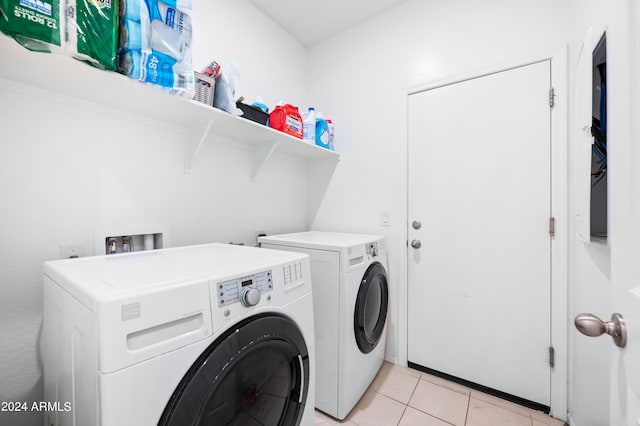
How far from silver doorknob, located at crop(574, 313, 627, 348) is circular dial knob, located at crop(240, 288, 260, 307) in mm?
752

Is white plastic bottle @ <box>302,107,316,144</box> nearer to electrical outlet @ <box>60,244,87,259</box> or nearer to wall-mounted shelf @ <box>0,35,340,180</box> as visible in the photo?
wall-mounted shelf @ <box>0,35,340,180</box>

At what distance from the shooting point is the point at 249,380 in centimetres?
85

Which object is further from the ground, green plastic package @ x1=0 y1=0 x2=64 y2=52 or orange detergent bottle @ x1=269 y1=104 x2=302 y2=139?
orange detergent bottle @ x1=269 y1=104 x2=302 y2=139

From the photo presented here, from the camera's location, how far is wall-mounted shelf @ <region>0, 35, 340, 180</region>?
91cm

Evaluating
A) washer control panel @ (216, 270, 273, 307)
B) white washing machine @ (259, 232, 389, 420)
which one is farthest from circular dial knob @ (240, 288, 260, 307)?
white washing machine @ (259, 232, 389, 420)

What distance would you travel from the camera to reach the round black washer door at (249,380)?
68 cm

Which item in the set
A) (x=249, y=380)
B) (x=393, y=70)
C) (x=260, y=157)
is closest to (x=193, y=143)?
(x=260, y=157)

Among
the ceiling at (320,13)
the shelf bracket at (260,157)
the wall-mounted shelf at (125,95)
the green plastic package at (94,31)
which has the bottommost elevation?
the shelf bracket at (260,157)

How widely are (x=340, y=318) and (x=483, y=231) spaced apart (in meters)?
1.08

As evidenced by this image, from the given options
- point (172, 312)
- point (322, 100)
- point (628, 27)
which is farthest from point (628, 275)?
point (322, 100)

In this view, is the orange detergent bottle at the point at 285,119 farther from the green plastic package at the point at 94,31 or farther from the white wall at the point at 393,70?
the green plastic package at the point at 94,31

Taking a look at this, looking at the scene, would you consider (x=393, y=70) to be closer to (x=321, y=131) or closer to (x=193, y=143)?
(x=321, y=131)

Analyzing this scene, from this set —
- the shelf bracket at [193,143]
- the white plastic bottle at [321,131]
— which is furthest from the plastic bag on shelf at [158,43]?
the white plastic bottle at [321,131]

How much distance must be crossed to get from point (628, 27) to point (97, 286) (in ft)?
4.03
